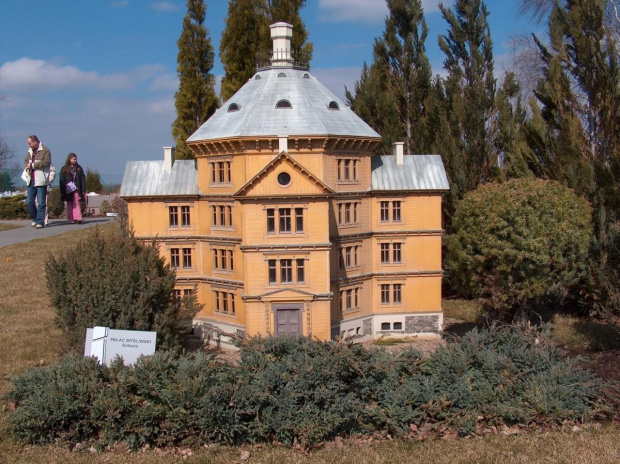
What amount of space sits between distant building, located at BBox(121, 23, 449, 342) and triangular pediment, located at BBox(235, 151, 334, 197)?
0.15ft

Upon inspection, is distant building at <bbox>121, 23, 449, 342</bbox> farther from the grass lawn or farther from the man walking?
the grass lawn

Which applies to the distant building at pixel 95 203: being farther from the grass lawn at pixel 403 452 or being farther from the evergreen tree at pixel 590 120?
the grass lawn at pixel 403 452

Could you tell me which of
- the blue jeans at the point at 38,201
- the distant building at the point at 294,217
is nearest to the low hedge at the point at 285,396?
the distant building at the point at 294,217

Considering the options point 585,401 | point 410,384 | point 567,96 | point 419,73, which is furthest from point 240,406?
point 419,73

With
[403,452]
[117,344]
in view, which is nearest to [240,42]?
[117,344]

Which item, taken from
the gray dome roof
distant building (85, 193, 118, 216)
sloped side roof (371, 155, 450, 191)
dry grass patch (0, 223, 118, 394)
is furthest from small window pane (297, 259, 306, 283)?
distant building (85, 193, 118, 216)

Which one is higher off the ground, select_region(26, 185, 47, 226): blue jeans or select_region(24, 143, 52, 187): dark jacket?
select_region(24, 143, 52, 187): dark jacket

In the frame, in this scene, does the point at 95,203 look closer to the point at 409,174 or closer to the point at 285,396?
the point at 409,174

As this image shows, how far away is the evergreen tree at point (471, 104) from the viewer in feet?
129

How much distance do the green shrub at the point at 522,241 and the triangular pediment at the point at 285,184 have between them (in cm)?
720

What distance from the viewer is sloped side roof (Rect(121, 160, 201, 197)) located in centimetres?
3039

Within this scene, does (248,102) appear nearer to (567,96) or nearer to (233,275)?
(233,275)

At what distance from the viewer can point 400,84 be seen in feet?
140

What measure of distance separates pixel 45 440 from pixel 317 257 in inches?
590
